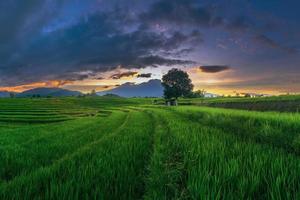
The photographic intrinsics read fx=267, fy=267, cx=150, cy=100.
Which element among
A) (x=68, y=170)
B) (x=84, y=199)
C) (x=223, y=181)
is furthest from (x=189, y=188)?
(x=68, y=170)

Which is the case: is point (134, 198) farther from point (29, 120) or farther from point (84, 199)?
point (29, 120)

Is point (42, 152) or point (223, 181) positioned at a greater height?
point (223, 181)

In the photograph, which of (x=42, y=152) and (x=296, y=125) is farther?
(x=296, y=125)

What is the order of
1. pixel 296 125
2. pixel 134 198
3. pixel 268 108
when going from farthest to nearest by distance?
1. pixel 268 108
2. pixel 296 125
3. pixel 134 198

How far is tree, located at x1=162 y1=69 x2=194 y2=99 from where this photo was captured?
9681 cm

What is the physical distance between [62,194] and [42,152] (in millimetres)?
5496

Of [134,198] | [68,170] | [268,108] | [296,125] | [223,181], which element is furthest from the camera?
[268,108]

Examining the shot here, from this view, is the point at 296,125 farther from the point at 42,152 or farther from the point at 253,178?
the point at 42,152

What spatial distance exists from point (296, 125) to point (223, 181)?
7.57m

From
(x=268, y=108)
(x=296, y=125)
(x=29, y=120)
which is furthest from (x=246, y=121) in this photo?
(x=29, y=120)

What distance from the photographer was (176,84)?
98500mm

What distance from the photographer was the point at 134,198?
3.60 m

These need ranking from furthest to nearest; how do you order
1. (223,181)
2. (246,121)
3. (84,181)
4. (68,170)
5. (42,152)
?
1. (246,121)
2. (42,152)
3. (68,170)
4. (84,181)
5. (223,181)

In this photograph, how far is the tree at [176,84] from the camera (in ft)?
318
